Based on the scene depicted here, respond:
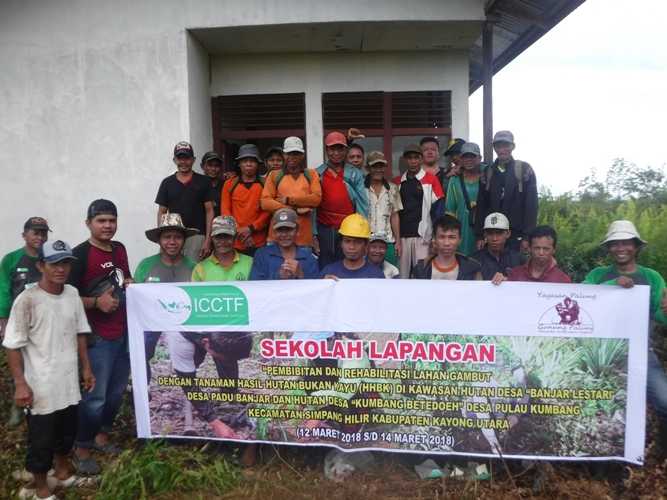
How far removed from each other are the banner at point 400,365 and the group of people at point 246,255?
0.13 m

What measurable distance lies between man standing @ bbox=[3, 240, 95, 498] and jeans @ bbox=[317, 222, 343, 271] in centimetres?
245

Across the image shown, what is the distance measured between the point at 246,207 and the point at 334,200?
0.88m

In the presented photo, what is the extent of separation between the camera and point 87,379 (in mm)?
3799

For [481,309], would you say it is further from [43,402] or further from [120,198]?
[120,198]

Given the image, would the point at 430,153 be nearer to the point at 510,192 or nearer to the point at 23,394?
the point at 510,192

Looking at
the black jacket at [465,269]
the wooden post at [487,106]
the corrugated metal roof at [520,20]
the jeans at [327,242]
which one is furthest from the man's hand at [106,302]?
the corrugated metal roof at [520,20]

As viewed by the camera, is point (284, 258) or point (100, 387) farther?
point (284, 258)

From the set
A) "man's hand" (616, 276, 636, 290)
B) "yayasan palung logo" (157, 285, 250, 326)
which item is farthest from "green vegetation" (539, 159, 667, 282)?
"yayasan palung logo" (157, 285, 250, 326)

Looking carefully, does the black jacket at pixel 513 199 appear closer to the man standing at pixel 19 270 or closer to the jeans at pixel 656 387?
the jeans at pixel 656 387

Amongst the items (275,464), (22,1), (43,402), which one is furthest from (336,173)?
→ (22,1)

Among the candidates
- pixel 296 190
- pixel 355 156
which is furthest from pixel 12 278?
pixel 355 156

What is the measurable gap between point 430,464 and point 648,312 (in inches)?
70.5

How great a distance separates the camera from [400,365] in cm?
371

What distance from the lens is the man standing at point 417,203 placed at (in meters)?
5.60
